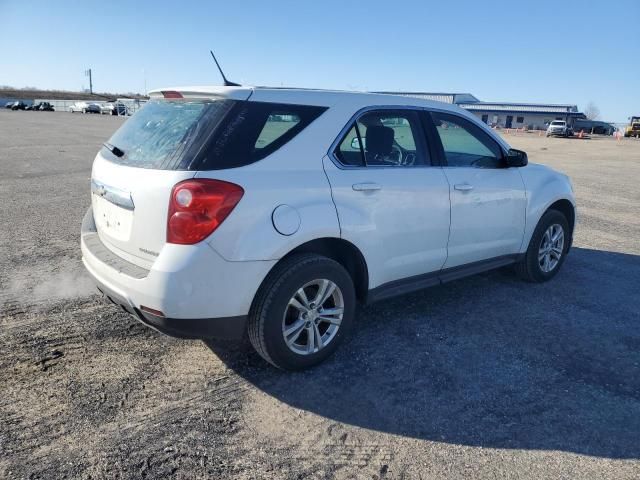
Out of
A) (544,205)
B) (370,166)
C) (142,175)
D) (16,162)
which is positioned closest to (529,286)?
(544,205)

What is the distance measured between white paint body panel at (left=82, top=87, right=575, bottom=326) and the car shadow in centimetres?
53

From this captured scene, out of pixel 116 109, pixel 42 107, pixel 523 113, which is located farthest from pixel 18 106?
pixel 523 113

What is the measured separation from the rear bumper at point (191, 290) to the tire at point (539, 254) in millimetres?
3205

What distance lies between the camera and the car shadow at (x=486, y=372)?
2961 mm

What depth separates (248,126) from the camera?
3.17 metres

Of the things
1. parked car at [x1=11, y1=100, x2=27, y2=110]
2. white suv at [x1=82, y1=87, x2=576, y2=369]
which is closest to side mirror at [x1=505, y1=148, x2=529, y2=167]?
white suv at [x1=82, y1=87, x2=576, y2=369]

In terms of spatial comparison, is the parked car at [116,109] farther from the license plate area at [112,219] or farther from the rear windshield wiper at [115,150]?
the license plate area at [112,219]

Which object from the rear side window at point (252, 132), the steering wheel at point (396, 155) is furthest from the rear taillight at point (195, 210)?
the steering wheel at point (396, 155)

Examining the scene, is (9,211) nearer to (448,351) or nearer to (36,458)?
(36,458)

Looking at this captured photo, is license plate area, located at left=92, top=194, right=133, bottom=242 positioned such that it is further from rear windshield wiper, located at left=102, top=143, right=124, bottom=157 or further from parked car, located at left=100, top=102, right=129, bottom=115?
parked car, located at left=100, top=102, right=129, bottom=115

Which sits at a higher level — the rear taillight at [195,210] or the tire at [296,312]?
the rear taillight at [195,210]

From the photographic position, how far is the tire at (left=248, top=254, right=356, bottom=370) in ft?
10.4

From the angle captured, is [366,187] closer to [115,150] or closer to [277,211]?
[277,211]

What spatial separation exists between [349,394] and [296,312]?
2.03ft
